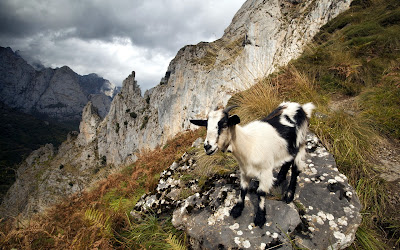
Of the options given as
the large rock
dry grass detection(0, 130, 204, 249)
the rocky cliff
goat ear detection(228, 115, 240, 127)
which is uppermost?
the rocky cliff

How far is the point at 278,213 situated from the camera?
295 cm

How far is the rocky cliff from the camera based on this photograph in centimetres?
1317

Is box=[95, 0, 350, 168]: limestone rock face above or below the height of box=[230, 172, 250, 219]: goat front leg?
above

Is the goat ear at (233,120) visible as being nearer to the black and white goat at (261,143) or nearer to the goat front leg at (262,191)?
the black and white goat at (261,143)

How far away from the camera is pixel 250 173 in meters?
2.85

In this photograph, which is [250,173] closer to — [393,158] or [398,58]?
[393,158]

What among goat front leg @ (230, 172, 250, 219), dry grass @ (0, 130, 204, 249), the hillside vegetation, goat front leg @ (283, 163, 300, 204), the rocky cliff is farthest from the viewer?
the rocky cliff

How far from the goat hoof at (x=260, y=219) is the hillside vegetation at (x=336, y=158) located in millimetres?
1259

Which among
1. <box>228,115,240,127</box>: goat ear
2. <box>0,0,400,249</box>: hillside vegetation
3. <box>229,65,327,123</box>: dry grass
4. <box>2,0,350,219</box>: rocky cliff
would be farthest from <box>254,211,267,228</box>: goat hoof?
<box>2,0,350,219</box>: rocky cliff

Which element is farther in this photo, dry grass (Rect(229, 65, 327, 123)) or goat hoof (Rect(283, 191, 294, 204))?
dry grass (Rect(229, 65, 327, 123))

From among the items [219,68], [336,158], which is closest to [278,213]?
[336,158]

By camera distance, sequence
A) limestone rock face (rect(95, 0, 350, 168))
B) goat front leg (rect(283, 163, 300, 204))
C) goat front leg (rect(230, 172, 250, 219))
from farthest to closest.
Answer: limestone rock face (rect(95, 0, 350, 168))
goat front leg (rect(283, 163, 300, 204))
goat front leg (rect(230, 172, 250, 219))

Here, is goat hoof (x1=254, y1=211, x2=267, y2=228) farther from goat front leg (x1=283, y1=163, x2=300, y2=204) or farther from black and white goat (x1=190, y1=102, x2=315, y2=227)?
goat front leg (x1=283, y1=163, x2=300, y2=204)

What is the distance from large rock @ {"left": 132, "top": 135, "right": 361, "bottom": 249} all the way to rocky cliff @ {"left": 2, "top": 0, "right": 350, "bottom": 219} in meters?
3.65
